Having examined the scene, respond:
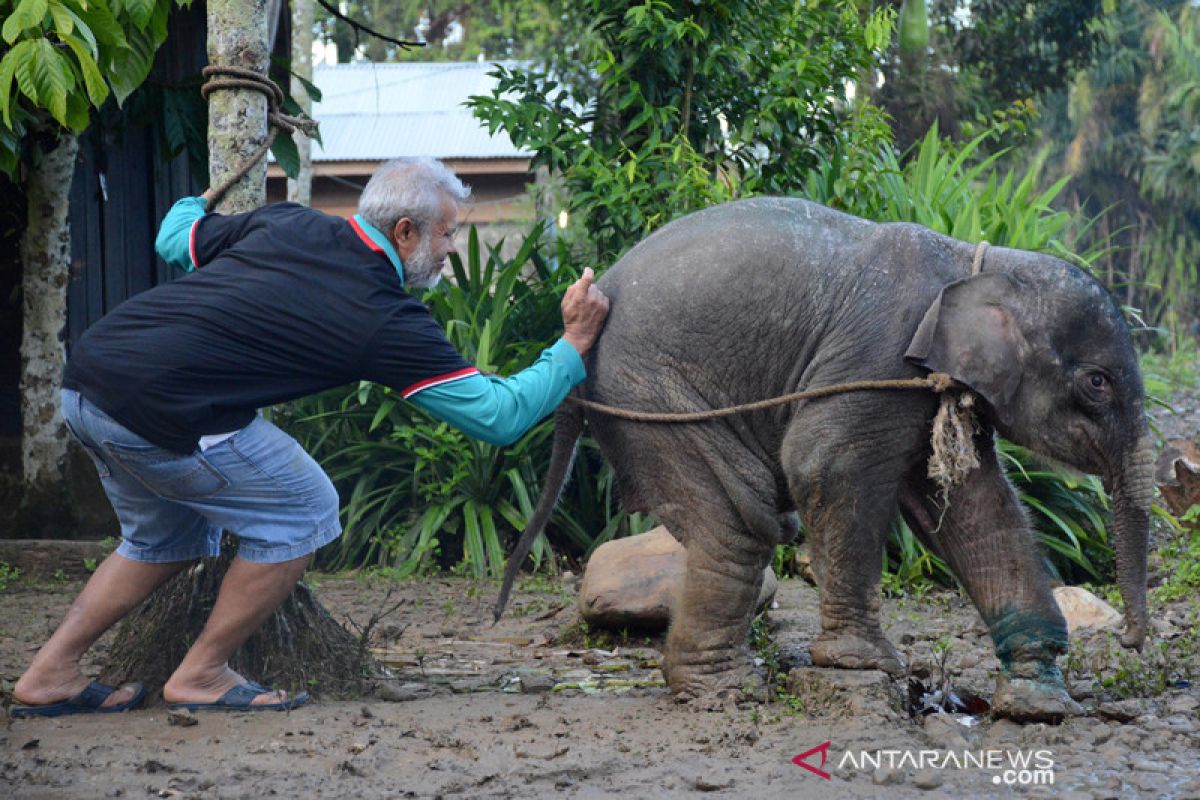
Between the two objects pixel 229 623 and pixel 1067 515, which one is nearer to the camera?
pixel 229 623

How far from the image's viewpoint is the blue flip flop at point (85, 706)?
14.3ft

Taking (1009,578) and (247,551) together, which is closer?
(247,551)

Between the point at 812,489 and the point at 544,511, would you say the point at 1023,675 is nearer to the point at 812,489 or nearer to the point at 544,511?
the point at 812,489

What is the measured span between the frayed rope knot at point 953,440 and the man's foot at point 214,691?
221 cm

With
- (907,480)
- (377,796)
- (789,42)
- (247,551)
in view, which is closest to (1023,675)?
(907,480)

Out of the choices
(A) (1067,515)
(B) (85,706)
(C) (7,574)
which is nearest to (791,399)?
(B) (85,706)

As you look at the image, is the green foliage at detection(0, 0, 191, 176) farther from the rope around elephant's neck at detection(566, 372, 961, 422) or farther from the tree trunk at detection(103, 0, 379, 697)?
the rope around elephant's neck at detection(566, 372, 961, 422)

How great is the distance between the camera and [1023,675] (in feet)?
14.7

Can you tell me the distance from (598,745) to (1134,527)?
1.94 m

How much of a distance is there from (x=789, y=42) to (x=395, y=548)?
3.77 m

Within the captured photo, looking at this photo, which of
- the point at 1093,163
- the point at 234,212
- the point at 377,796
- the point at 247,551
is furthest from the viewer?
the point at 1093,163

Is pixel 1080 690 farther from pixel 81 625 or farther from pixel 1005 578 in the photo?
pixel 81 625

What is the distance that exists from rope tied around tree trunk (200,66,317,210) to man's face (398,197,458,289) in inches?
34.8

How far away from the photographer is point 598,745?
13.4 ft
